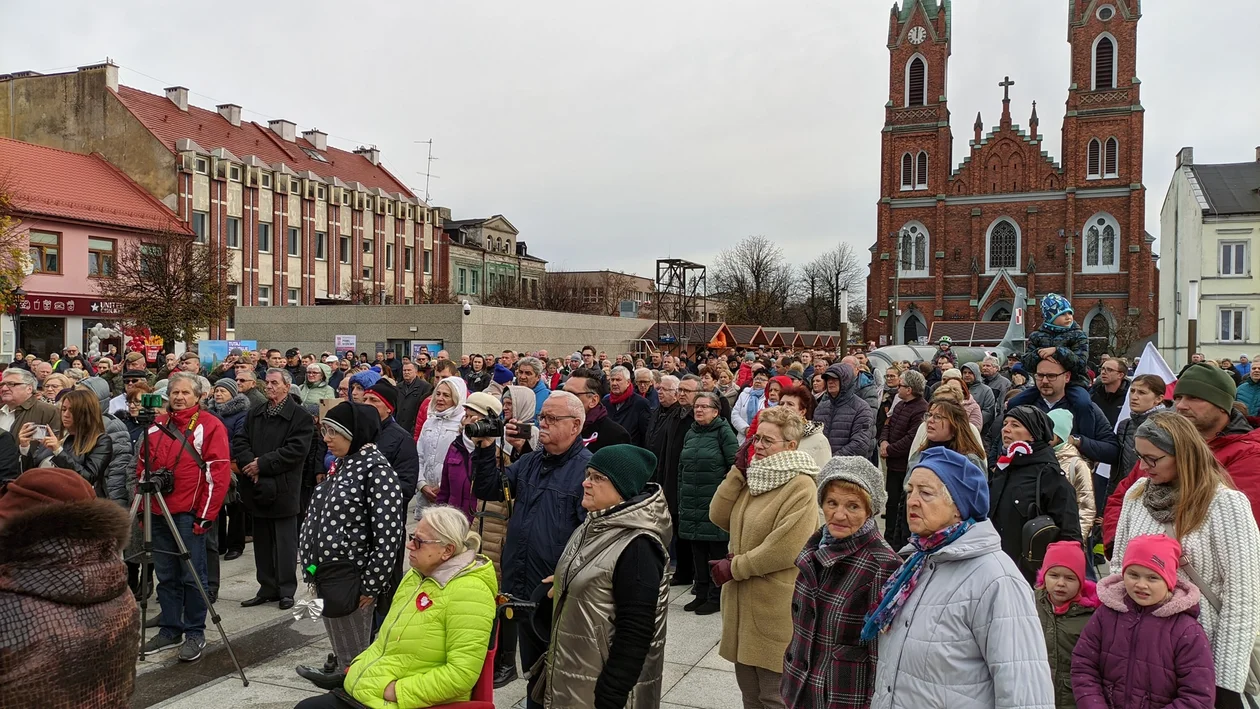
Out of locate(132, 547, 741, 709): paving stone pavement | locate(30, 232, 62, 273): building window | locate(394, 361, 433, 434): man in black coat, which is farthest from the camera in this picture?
locate(30, 232, 62, 273): building window

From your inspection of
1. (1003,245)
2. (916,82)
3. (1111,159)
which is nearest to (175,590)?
(1003,245)

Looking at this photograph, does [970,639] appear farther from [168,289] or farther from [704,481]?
[168,289]

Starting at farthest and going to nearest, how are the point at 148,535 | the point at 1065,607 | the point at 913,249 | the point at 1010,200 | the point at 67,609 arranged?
the point at 913,249 → the point at 1010,200 → the point at 148,535 → the point at 1065,607 → the point at 67,609

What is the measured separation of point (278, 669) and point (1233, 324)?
1974 inches

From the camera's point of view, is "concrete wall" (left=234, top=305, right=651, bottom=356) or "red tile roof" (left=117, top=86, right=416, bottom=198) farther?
"red tile roof" (left=117, top=86, right=416, bottom=198)

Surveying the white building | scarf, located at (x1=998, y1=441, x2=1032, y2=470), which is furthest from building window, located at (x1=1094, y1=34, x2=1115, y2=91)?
scarf, located at (x1=998, y1=441, x2=1032, y2=470)

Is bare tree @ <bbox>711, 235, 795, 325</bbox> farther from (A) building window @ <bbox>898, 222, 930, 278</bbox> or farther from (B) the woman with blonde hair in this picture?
(B) the woman with blonde hair

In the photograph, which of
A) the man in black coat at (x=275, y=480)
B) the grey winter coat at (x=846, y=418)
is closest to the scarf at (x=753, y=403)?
the grey winter coat at (x=846, y=418)

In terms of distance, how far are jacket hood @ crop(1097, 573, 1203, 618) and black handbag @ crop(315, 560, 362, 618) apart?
365 centimetres

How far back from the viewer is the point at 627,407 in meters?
9.26

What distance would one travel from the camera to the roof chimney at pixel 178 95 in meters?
47.2

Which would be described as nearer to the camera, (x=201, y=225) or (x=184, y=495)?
(x=184, y=495)

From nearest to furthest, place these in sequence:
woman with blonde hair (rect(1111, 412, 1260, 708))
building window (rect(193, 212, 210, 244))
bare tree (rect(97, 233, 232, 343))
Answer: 1. woman with blonde hair (rect(1111, 412, 1260, 708))
2. bare tree (rect(97, 233, 232, 343))
3. building window (rect(193, 212, 210, 244))

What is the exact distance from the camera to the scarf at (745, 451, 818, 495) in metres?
4.62
